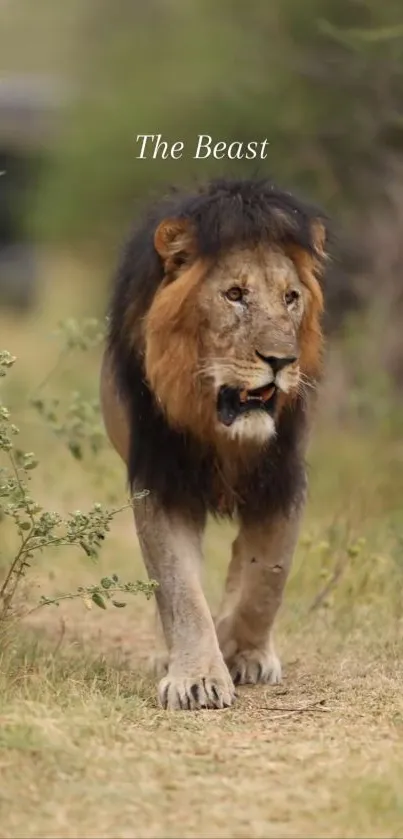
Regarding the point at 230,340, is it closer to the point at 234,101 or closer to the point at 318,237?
the point at 318,237

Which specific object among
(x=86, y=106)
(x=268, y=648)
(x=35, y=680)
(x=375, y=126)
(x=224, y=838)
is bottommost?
(x=224, y=838)

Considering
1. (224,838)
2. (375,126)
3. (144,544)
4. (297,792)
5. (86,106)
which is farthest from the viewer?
(86,106)

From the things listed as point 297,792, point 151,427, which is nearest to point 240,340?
point 151,427

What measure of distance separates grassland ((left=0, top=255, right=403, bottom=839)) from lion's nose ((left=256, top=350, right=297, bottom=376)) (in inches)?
41.0

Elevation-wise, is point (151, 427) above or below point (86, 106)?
below

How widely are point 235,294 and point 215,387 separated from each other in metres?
0.29

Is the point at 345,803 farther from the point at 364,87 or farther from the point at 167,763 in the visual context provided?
the point at 364,87

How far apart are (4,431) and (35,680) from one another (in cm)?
79

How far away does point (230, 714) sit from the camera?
541cm

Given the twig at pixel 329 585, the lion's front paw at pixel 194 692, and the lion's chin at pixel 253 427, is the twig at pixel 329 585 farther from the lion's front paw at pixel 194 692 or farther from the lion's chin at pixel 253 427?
the lion's chin at pixel 253 427

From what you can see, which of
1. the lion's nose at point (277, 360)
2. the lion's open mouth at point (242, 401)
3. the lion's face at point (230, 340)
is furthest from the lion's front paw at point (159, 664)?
the lion's nose at point (277, 360)

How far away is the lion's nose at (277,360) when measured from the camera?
17.6ft

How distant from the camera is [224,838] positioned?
162 inches

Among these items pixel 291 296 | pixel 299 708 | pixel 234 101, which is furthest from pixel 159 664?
pixel 234 101
